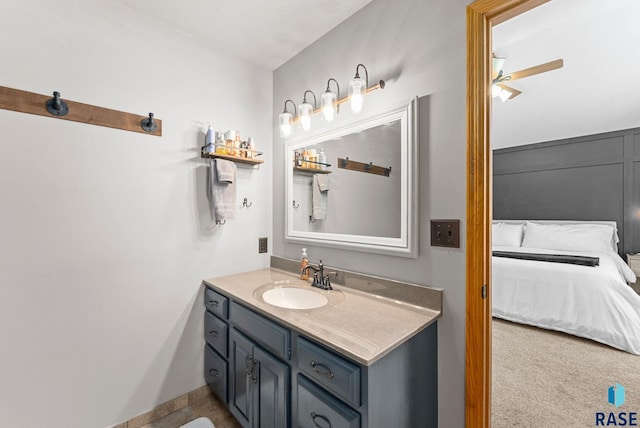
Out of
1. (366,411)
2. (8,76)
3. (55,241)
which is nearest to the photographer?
(366,411)

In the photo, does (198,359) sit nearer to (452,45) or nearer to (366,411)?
(366,411)

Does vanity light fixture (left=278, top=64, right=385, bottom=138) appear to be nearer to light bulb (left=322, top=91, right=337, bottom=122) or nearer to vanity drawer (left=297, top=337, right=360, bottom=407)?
light bulb (left=322, top=91, right=337, bottom=122)

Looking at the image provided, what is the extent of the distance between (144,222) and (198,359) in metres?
0.99

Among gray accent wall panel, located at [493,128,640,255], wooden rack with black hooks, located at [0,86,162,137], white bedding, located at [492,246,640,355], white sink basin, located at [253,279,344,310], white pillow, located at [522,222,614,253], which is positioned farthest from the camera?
gray accent wall panel, located at [493,128,640,255]

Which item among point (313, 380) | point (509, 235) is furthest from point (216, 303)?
point (509, 235)

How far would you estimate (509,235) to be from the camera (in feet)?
14.0

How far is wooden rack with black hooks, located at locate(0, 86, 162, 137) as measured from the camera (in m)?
1.24

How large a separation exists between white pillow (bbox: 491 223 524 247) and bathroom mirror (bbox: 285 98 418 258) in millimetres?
3878

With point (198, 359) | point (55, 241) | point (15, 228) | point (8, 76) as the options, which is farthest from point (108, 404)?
point (8, 76)

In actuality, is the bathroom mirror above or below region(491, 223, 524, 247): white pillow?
above

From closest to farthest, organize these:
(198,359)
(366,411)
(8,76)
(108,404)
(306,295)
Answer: (366,411) → (8,76) → (108,404) → (306,295) → (198,359)

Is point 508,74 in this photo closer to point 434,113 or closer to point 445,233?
point 434,113

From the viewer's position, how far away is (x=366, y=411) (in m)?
0.85

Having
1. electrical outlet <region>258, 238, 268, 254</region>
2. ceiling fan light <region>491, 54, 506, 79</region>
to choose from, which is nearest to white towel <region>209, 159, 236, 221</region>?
electrical outlet <region>258, 238, 268, 254</region>
